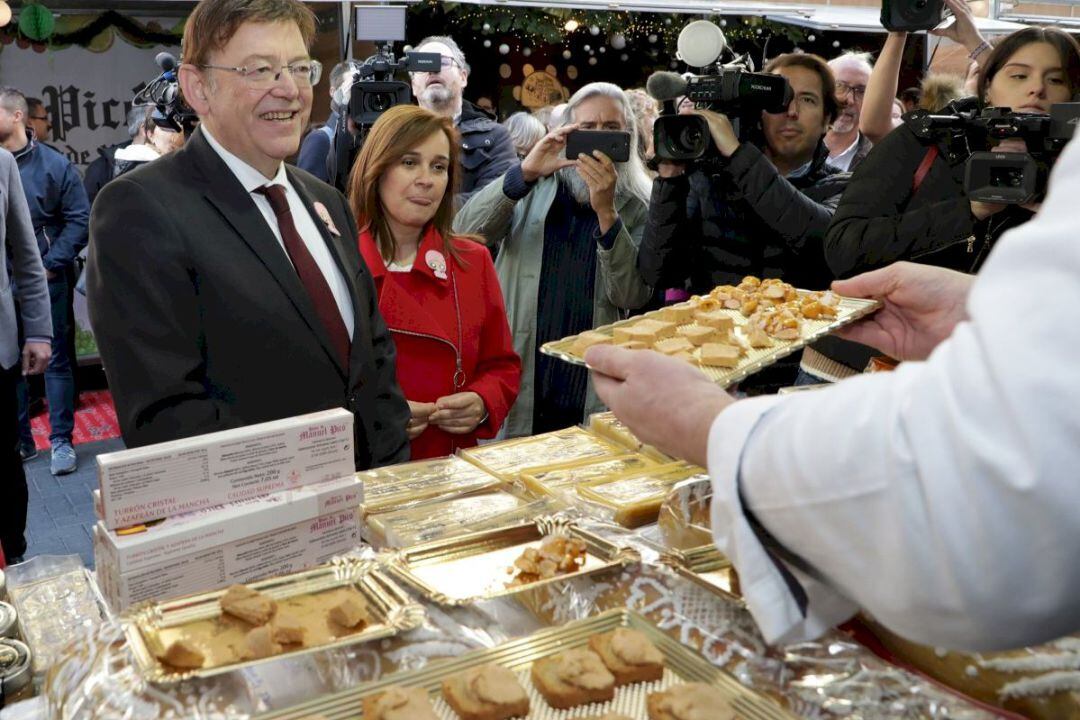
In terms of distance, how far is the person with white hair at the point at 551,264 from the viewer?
332 centimetres

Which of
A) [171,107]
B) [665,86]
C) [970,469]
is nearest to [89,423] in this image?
[171,107]

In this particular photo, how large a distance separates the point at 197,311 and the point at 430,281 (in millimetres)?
992

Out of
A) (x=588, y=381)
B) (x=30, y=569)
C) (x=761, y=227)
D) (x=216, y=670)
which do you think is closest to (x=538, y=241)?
(x=588, y=381)

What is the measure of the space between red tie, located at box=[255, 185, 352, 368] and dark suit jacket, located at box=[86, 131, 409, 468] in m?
0.04

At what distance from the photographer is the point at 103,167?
6082mm

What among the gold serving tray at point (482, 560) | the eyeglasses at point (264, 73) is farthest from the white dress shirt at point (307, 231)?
the gold serving tray at point (482, 560)

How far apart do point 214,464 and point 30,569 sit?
502 millimetres

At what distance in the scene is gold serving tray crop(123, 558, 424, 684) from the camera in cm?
105

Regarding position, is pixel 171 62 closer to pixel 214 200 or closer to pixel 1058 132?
pixel 214 200

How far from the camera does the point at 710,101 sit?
114 inches

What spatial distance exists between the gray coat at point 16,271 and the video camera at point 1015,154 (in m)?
3.17

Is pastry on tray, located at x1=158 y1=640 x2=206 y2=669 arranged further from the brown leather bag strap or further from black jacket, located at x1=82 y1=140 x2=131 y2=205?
black jacket, located at x1=82 y1=140 x2=131 y2=205

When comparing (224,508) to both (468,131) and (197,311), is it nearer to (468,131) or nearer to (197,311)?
(197,311)

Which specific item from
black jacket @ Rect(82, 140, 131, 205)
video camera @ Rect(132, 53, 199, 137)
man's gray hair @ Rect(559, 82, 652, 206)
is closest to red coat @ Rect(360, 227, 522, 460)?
man's gray hair @ Rect(559, 82, 652, 206)
